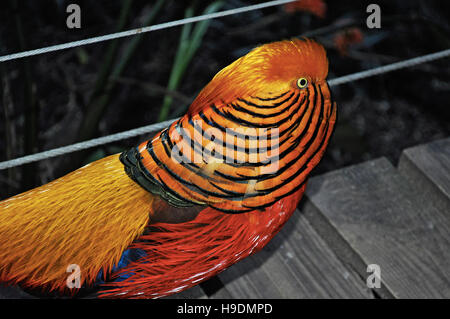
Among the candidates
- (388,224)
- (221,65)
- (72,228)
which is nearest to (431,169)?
(388,224)

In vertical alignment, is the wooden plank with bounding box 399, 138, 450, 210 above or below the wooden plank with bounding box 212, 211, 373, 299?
above

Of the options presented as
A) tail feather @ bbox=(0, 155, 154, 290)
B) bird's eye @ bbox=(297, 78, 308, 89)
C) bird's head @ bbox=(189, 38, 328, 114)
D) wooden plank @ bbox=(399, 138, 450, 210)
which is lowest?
wooden plank @ bbox=(399, 138, 450, 210)

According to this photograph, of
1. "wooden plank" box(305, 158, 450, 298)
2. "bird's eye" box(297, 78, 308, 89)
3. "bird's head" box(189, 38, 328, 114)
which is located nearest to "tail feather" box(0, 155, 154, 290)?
"bird's head" box(189, 38, 328, 114)

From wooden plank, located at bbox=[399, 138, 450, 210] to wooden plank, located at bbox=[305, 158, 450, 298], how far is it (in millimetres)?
25

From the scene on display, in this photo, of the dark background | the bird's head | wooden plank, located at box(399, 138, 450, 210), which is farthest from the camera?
the dark background

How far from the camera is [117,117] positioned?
256 cm

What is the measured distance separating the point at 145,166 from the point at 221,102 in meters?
0.18

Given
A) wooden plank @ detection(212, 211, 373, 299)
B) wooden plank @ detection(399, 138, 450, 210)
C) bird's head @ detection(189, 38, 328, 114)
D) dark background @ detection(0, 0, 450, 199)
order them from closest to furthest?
bird's head @ detection(189, 38, 328, 114)
wooden plank @ detection(212, 211, 373, 299)
wooden plank @ detection(399, 138, 450, 210)
dark background @ detection(0, 0, 450, 199)

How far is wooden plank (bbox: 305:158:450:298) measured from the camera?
1353 mm

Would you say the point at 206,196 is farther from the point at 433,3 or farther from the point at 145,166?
the point at 433,3

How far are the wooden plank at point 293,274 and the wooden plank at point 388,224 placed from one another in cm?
6

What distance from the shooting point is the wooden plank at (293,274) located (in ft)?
4.42

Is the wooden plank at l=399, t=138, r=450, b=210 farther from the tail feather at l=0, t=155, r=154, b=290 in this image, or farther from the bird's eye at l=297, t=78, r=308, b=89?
the tail feather at l=0, t=155, r=154, b=290

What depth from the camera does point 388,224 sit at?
4.74 feet
